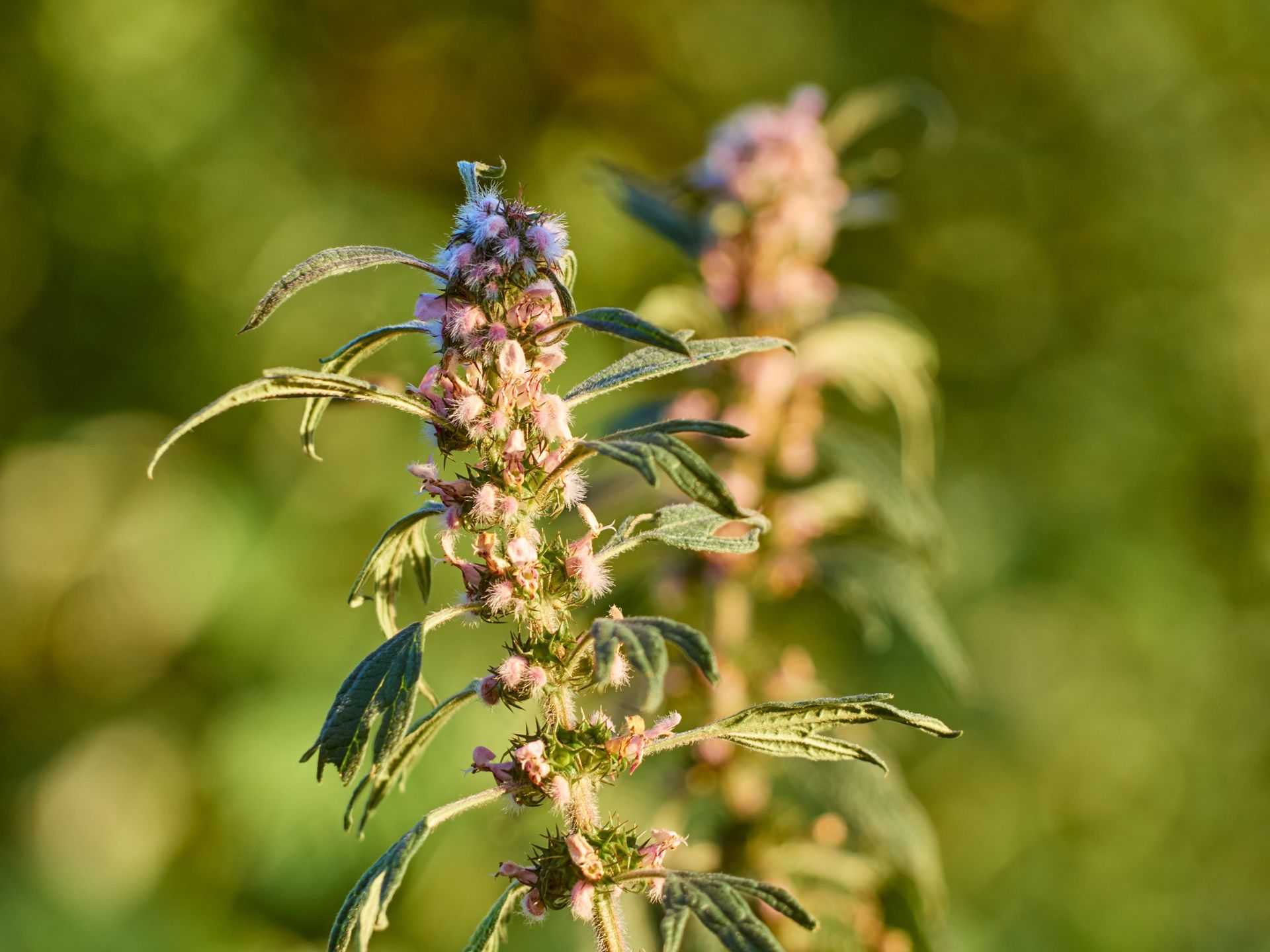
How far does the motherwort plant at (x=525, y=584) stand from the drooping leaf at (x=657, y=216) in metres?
0.80

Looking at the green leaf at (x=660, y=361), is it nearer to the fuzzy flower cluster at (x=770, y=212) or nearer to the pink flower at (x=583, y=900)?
the pink flower at (x=583, y=900)

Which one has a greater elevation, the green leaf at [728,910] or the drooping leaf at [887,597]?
the drooping leaf at [887,597]

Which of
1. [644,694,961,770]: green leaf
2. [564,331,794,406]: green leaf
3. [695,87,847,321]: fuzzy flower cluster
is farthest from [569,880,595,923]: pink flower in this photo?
[695,87,847,321]: fuzzy flower cluster

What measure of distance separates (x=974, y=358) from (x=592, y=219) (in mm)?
1564

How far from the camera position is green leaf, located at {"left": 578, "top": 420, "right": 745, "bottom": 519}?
0.68 m

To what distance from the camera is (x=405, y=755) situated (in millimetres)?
771

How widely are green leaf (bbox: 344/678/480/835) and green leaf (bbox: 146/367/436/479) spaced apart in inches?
8.4

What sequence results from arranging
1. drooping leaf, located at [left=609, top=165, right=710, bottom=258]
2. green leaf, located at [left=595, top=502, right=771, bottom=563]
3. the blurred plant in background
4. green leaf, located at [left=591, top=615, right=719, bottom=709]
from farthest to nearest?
drooping leaf, located at [left=609, top=165, right=710, bottom=258] → the blurred plant in background → green leaf, located at [left=595, top=502, right=771, bottom=563] → green leaf, located at [left=591, top=615, right=719, bottom=709]

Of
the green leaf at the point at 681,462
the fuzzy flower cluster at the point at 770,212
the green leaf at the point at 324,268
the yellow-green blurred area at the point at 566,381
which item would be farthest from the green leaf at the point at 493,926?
the yellow-green blurred area at the point at 566,381

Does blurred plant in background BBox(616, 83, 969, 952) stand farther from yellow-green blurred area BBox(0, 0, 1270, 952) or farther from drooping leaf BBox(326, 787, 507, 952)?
yellow-green blurred area BBox(0, 0, 1270, 952)

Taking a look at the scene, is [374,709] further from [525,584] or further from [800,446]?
[800,446]

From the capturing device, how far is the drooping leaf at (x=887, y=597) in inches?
59.0

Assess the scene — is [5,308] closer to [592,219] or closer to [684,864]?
[592,219]

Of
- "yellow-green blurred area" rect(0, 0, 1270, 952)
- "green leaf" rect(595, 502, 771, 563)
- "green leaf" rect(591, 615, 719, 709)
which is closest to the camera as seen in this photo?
"green leaf" rect(591, 615, 719, 709)
